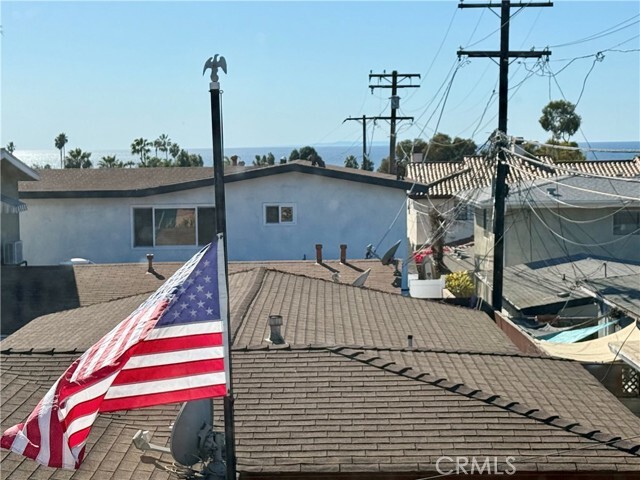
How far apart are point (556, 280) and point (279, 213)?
8.59 m

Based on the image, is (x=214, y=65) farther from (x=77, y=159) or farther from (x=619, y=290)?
(x=77, y=159)

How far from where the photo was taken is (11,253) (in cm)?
2466

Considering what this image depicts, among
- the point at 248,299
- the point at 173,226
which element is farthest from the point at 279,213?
the point at 248,299

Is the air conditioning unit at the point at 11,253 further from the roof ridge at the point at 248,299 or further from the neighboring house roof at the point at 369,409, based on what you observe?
the neighboring house roof at the point at 369,409

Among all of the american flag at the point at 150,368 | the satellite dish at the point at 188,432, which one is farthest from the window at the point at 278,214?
the american flag at the point at 150,368

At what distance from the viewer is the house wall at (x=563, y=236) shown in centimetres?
2811

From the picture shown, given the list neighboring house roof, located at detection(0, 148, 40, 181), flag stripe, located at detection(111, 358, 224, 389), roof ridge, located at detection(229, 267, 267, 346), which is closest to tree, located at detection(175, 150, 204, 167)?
neighboring house roof, located at detection(0, 148, 40, 181)

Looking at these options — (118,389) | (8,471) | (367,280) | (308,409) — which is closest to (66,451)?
(118,389)

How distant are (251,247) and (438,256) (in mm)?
13729

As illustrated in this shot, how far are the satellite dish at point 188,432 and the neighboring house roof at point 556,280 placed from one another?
13723mm

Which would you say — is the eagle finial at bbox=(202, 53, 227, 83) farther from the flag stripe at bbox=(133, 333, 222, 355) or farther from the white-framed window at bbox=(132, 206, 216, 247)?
the white-framed window at bbox=(132, 206, 216, 247)

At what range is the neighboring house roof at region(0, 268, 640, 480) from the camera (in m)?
8.60

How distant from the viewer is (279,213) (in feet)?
92.4

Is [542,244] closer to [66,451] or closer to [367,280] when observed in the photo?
[367,280]
